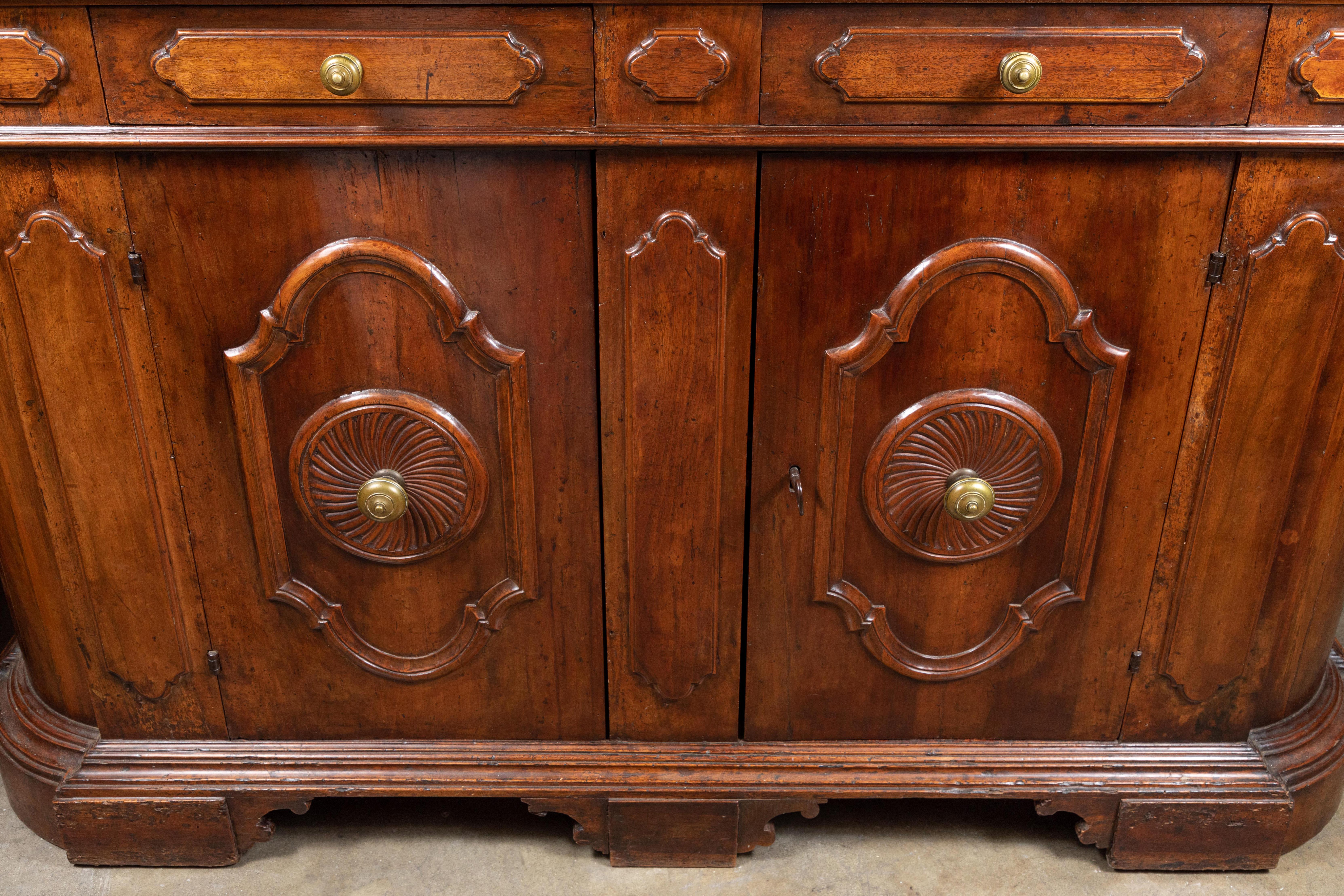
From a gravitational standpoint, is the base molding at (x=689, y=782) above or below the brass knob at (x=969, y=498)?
below

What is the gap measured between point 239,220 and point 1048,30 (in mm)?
888

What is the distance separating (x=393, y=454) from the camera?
4.47ft

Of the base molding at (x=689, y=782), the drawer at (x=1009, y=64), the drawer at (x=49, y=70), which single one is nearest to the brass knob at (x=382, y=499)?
the base molding at (x=689, y=782)

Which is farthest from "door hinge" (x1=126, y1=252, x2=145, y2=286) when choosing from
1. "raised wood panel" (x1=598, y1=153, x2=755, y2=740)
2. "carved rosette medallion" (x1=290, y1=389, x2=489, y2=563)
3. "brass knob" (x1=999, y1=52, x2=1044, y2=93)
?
"brass knob" (x1=999, y1=52, x2=1044, y2=93)

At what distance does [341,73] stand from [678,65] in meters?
0.34

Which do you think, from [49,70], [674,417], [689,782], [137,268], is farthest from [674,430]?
[49,70]

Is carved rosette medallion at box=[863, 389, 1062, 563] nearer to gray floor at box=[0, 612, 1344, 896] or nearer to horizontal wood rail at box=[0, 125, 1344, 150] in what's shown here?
horizontal wood rail at box=[0, 125, 1344, 150]

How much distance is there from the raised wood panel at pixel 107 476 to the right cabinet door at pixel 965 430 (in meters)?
0.72

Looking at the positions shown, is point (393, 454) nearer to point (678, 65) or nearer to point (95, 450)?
point (95, 450)

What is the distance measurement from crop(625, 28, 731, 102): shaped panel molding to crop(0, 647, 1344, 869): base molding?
0.85 m

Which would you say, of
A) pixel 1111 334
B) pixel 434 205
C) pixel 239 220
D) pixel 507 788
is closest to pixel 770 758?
pixel 507 788

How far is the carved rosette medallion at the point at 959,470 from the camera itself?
1.33 meters

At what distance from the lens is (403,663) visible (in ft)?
4.85

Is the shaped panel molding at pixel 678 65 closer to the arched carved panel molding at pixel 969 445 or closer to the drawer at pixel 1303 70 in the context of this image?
the arched carved panel molding at pixel 969 445
